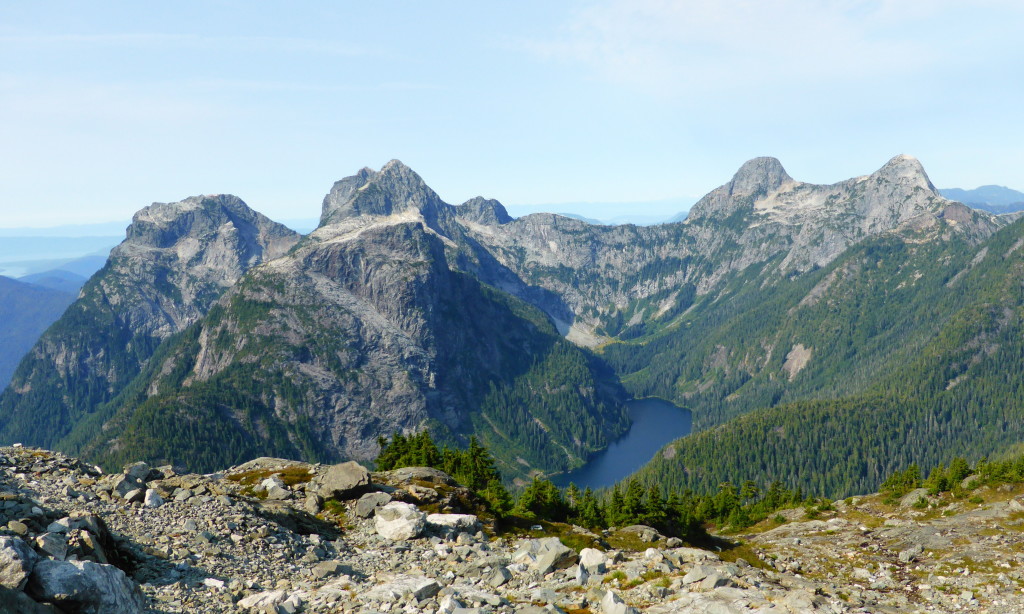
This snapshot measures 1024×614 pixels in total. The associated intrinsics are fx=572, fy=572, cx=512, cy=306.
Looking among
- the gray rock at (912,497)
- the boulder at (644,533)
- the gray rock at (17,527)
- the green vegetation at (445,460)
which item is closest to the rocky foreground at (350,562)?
the gray rock at (17,527)

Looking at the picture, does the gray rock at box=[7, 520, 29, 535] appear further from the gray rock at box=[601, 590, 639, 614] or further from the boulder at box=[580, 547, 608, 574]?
the boulder at box=[580, 547, 608, 574]

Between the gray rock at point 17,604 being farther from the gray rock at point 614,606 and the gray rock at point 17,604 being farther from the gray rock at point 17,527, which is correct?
the gray rock at point 614,606

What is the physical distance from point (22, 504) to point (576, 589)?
95.9 ft

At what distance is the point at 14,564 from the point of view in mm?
19297

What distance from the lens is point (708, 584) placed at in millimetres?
31266

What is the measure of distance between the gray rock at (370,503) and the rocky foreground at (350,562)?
143 millimetres

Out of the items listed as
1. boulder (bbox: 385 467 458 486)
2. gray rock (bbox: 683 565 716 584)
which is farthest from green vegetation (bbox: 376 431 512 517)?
gray rock (bbox: 683 565 716 584)

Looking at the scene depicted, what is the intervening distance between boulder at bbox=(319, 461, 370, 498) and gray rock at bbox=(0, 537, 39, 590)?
3098 centimetres

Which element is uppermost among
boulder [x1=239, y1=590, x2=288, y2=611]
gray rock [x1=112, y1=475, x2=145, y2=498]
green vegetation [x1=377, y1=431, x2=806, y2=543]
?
gray rock [x1=112, y1=475, x2=145, y2=498]

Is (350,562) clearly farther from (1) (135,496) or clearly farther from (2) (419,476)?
(2) (419,476)

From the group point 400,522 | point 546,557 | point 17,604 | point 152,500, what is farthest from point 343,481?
point 17,604

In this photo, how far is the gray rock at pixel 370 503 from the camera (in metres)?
46.8

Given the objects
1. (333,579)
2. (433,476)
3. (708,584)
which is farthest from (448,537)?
(433,476)

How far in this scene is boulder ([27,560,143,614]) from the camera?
19609 mm
